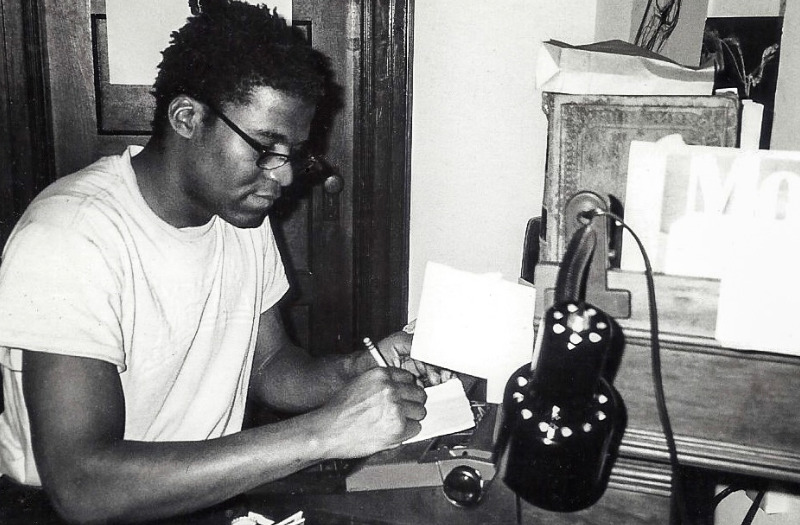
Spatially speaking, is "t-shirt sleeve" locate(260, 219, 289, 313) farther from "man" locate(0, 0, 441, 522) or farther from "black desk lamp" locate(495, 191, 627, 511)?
"black desk lamp" locate(495, 191, 627, 511)

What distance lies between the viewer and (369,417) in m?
0.89

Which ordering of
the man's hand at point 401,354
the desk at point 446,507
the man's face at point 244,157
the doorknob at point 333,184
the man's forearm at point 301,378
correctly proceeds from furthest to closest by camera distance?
1. the doorknob at point 333,184
2. the man's forearm at point 301,378
3. the man's hand at point 401,354
4. the man's face at point 244,157
5. the desk at point 446,507

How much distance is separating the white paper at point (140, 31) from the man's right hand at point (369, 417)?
1467 millimetres

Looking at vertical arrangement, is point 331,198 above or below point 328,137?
below

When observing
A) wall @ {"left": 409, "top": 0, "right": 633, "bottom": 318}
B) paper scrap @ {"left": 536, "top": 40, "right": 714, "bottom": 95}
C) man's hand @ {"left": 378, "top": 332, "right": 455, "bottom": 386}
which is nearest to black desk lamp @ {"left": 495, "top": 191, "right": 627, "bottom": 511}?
paper scrap @ {"left": 536, "top": 40, "right": 714, "bottom": 95}

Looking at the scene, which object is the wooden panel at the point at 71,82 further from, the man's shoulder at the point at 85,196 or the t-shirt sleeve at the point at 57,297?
the t-shirt sleeve at the point at 57,297

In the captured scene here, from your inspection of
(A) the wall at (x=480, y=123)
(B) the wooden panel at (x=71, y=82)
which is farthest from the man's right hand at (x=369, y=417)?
(B) the wooden panel at (x=71, y=82)

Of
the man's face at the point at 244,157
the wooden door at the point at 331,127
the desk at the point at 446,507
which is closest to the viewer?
the desk at the point at 446,507

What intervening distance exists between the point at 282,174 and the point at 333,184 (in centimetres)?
102

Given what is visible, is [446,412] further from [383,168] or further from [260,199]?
[383,168]

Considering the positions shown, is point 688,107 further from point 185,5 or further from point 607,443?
point 185,5

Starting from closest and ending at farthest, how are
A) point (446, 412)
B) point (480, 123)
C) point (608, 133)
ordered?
point (608, 133)
point (446, 412)
point (480, 123)

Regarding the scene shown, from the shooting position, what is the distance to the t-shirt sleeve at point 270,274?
1.39 metres

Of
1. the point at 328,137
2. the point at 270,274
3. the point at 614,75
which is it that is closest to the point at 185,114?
the point at 270,274
